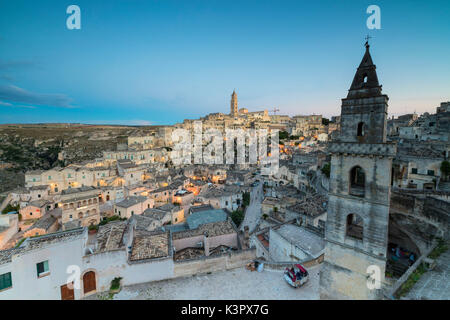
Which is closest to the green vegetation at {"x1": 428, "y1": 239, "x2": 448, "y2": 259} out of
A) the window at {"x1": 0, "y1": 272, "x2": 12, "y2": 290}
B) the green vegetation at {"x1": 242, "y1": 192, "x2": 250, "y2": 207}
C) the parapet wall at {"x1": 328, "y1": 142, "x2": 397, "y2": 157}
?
the parapet wall at {"x1": 328, "y1": 142, "x2": 397, "y2": 157}

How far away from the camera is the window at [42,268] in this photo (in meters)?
11.4

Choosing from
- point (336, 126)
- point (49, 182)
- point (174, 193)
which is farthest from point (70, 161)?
point (336, 126)

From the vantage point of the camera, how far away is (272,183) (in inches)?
1678

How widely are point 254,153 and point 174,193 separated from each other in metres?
34.8

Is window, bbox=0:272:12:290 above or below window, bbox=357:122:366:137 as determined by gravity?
below

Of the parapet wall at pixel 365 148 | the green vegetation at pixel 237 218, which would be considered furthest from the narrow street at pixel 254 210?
the parapet wall at pixel 365 148

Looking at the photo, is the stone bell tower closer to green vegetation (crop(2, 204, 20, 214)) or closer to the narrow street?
the narrow street

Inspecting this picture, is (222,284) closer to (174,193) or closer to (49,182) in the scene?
(174,193)

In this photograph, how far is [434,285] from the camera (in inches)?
336

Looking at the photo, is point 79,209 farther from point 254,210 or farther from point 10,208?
point 254,210

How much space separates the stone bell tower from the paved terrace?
149 centimetres

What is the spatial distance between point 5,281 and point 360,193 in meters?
18.8

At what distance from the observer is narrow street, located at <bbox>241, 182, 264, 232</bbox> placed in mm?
28959
